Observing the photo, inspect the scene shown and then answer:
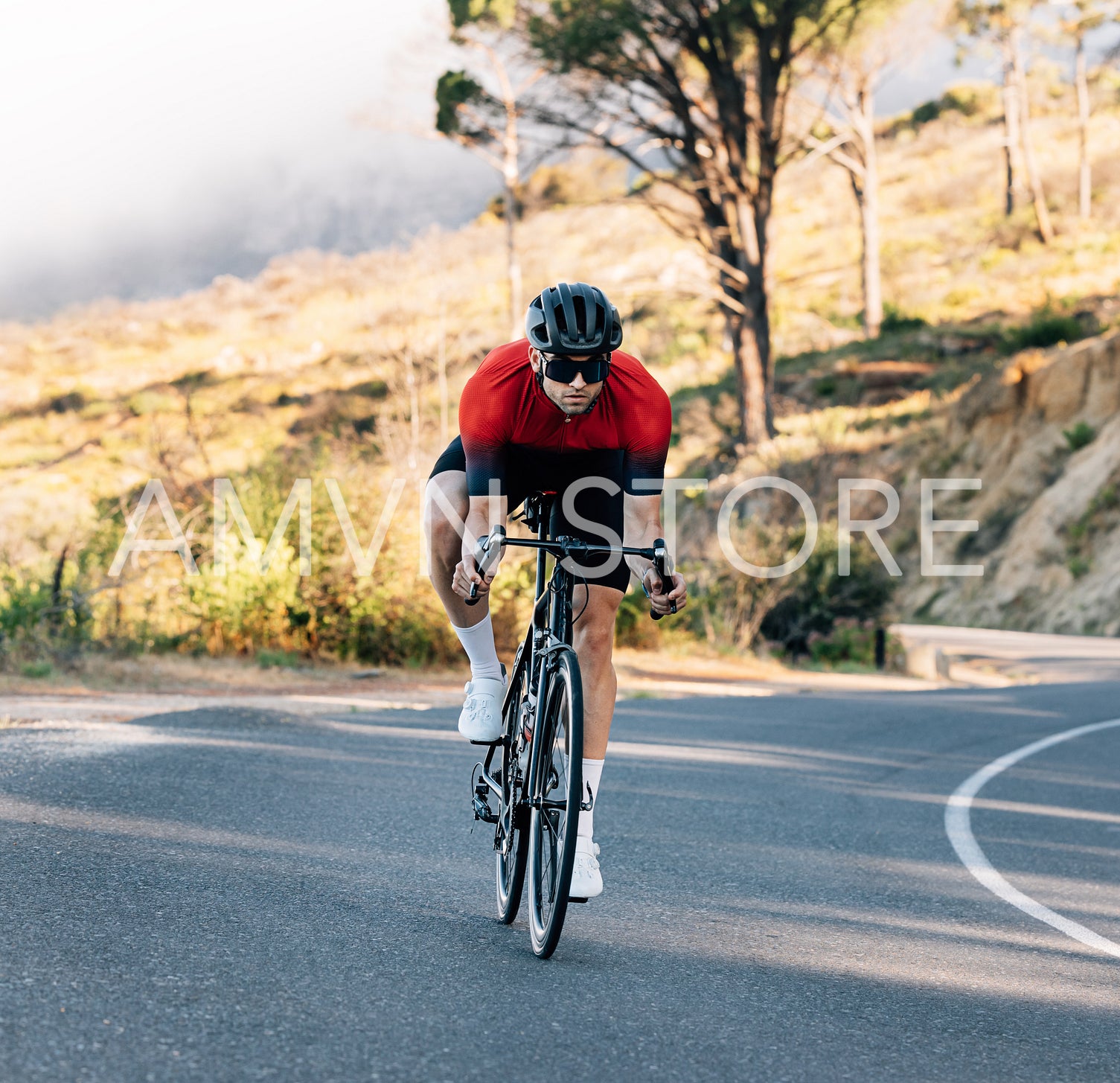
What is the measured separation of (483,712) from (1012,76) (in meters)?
46.8

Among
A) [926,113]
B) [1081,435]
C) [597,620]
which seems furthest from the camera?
[926,113]

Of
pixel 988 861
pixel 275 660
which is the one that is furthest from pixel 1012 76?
pixel 988 861

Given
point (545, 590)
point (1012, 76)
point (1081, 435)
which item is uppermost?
point (1012, 76)

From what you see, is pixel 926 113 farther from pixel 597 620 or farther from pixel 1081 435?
pixel 597 620

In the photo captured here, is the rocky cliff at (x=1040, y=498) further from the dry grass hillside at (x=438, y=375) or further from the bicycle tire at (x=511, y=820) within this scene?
the bicycle tire at (x=511, y=820)

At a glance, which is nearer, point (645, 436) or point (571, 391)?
point (571, 391)

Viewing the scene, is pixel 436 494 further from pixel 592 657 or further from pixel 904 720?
pixel 904 720

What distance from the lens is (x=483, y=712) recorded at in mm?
4902

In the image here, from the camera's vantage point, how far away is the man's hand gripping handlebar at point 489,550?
4109 mm

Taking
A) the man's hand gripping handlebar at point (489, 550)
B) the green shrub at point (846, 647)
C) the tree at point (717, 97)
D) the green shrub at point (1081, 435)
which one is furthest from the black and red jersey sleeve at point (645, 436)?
the green shrub at point (1081, 435)

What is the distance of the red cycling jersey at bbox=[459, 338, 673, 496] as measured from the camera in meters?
4.36

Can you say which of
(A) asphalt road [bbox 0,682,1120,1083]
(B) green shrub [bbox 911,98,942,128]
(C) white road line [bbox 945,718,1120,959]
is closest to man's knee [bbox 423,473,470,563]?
(A) asphalt road [bbox 0,682,1120,1083]

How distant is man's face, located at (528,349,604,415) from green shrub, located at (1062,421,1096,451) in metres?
29.9

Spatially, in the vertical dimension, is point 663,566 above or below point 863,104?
below
